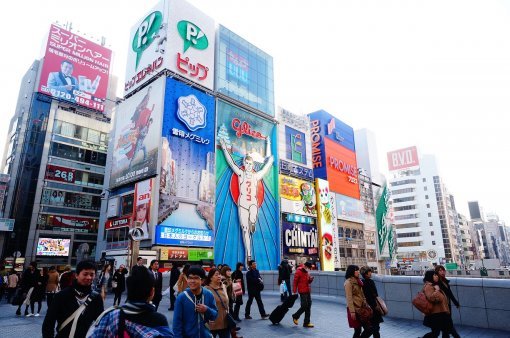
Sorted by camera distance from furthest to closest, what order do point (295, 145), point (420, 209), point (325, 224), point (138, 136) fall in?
point (420, 209) → point (325, 224) → point (295, 145) → point (138, 136)

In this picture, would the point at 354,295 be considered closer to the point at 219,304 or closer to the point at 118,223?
the point at 219,304

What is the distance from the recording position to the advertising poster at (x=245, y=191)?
1396 inches

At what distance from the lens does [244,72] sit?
4259 cm

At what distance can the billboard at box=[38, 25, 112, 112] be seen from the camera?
154 ft

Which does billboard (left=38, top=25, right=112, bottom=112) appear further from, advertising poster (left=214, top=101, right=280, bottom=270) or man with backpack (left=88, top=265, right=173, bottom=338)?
man with backpack (left=88, top=265, right=173, bottom=338)

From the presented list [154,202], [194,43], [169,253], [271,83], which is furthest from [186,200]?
[271,83]

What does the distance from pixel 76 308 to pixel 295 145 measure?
151ft

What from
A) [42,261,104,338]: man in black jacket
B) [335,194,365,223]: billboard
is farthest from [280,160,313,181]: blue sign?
[42,261,104,338]: man in black jacket

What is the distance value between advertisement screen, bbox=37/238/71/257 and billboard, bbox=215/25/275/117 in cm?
2696

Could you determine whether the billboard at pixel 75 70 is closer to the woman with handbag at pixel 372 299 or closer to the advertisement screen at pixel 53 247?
the advertisement screen at pixel 53 247

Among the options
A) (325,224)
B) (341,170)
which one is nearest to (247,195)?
(325,224)

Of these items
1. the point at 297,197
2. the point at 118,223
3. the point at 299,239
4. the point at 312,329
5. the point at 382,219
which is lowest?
the point at 312,329

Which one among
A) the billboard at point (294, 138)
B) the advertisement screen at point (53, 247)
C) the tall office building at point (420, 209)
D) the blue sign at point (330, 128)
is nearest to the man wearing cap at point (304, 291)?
the billboard at point (294, 138)

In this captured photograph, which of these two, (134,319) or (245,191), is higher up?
(245,191)
